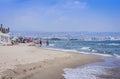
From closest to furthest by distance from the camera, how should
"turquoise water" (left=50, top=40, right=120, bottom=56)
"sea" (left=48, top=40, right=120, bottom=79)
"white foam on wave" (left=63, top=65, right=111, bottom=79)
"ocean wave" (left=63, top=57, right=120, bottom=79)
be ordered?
"white foam on wave" (left=63, top=65, right=111, bottom=79)
"ocean wave" (left=63, top=57, right=120, bottom=79)
"sea" (left=48, top=40, right=120, bottom=79)
"turquoise water" (left=50, top=40, right=120, bottom=56)

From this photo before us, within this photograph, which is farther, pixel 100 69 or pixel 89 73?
pixel 100 69

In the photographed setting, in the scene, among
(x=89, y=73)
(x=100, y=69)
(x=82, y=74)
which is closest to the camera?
(x=82, y=74)

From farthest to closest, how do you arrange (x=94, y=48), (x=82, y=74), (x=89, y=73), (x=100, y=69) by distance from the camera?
(x=94, y=48) < (x=100, y=69) < (x=89, y=73) < (x=82, y=74)

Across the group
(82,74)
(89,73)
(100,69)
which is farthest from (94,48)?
(82,74)

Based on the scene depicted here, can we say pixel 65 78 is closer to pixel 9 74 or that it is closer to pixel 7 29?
pixel 9 74

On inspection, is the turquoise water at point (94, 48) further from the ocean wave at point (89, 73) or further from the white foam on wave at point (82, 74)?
the white foam on wave at point (82, 74)

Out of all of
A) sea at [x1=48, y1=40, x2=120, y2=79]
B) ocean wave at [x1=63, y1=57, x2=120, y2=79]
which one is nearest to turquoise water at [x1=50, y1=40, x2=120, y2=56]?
sea at [x1=48, y1=40, x2=120, y2=79]

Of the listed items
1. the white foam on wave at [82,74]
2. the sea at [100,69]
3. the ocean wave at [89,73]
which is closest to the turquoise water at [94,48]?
the sea at [100,69]

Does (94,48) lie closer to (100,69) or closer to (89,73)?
(100,69)

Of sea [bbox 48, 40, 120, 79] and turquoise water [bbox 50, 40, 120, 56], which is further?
turquoise water [bbox 50, 40, 120, 56]

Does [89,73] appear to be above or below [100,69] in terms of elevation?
above

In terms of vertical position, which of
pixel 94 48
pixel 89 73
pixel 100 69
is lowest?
pixel 94 48

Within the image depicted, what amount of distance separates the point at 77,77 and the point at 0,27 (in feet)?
157

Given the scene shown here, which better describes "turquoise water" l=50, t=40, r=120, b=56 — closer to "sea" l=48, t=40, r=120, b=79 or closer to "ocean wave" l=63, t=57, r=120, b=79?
"sea" l=48, t=40, r=120, b=79
